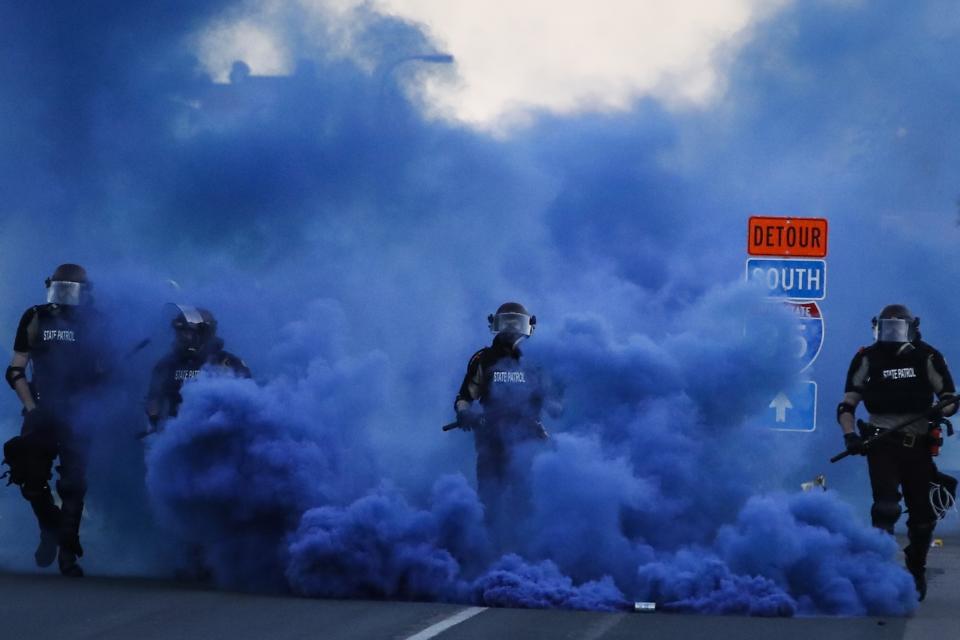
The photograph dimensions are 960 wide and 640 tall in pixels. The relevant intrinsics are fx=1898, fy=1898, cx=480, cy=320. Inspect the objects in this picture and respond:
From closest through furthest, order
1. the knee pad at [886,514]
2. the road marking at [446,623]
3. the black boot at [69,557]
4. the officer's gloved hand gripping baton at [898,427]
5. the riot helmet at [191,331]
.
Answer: the road marking at [446,623] < the officer's gloved hand gripping baton at [898,427] < the knee pad at [886,514] < the black boot at [69,557] < the riot helmet at [191,331]

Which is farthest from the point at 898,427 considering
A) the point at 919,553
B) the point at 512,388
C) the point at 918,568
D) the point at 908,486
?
the point at 512,388

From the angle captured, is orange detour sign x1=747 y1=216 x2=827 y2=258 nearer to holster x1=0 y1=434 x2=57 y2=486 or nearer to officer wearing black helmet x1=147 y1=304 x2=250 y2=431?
officer wearing black helmet x1=147 y1=304 x2=250 y2=431

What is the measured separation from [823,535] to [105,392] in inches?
227

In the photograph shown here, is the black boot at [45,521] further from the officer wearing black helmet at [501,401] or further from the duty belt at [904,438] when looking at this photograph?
the duty belt at [904,438]

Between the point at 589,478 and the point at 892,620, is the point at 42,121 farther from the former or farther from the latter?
the point at 892,620

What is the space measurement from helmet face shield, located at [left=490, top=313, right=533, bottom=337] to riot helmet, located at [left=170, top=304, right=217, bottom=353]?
2332 millimetres

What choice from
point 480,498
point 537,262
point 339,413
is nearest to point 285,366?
point 339,413

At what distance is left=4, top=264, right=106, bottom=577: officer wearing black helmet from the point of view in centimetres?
1405

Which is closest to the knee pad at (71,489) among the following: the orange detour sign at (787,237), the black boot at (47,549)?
the black boot at (47,549)

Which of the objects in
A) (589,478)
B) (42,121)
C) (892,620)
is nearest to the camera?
(892,620)

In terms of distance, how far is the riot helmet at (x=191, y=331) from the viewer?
14891mm

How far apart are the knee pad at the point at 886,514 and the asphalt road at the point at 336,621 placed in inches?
30.4

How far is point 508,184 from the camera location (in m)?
23.3

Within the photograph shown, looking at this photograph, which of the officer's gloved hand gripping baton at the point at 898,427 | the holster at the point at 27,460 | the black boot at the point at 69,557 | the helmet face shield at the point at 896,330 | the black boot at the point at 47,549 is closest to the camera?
the officer's gloved hand gripping baton at the point at 898,427
